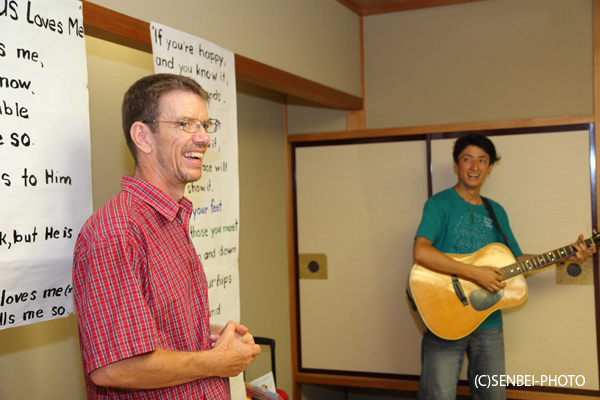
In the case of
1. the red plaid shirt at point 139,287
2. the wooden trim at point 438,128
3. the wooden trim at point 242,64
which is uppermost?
the wooden trim at point 242,64

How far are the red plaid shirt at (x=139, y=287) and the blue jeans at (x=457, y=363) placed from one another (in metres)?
1.56

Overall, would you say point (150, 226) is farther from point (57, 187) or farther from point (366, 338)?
point (366, 338)

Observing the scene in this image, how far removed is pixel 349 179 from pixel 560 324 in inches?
58.6

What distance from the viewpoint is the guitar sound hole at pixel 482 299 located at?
8.58ft

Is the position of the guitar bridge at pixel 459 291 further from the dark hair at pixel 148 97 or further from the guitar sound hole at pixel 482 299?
the dark hair at pixel 148 97

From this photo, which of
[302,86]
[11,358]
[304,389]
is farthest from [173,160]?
[304,389]

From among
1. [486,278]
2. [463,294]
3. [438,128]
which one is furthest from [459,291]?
[438,128]

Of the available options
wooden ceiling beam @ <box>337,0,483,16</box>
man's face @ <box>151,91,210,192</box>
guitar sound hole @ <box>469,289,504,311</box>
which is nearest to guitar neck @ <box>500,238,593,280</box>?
guitar sound hole @ <box>469,289,504,311</box>

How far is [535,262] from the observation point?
8.86 feet

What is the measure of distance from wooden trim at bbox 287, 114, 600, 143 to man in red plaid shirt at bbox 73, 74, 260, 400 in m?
2.25

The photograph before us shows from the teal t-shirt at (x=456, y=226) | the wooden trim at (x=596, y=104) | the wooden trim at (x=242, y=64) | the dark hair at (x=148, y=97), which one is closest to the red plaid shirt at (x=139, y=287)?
the dark hair at (x=148, y=97)

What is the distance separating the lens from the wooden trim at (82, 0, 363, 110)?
1.53 m

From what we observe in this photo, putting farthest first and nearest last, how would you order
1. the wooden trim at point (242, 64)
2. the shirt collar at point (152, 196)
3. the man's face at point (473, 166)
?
the man's face at point (473, 166) → the wooden trim at point (242, 64) → the shirt collar at point (152, 196)

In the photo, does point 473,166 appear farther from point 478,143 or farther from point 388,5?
point 388,5
